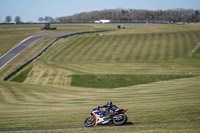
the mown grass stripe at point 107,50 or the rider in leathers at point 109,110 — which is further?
the mown grass stripe at point 107,50

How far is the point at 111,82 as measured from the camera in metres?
49.8

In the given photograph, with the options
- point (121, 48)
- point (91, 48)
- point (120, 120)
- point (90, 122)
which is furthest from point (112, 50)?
point (120, 120)

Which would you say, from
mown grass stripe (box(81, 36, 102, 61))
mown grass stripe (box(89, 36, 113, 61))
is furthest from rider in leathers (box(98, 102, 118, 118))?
mown grass stripe (box(81, 36, 102, 61))

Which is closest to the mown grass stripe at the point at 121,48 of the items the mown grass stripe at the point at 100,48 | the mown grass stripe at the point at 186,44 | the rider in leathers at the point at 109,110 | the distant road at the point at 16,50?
the mown grass stripe at the point at 100,48

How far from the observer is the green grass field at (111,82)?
21.2 m

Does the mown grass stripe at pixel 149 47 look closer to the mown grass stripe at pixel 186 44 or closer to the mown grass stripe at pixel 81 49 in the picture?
the mown grass stripe at pixel 186 44

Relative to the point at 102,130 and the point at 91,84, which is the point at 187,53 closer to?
the point at 91,84

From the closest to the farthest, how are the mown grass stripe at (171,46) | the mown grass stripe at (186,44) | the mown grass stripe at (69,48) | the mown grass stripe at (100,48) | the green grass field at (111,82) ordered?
the green grass field at (111,82) < the mown grass stripe at (171,46) < the mown grass stripe at (186,44) < the mown grass stripe at (100,48) < the mown grass stripe at (69,48)

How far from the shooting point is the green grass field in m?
21.2

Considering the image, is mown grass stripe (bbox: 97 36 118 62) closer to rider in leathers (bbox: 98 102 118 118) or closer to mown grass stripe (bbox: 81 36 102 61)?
mown grass stripe (bbox: 81 36 102 61)

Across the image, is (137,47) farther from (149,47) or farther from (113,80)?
(113,80)

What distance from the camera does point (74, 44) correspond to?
83.4 metres

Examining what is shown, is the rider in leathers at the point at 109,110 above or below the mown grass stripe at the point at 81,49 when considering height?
above

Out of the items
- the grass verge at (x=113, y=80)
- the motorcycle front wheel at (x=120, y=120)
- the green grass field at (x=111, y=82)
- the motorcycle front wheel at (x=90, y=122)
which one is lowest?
the grass verge at (x=113, y=80)
